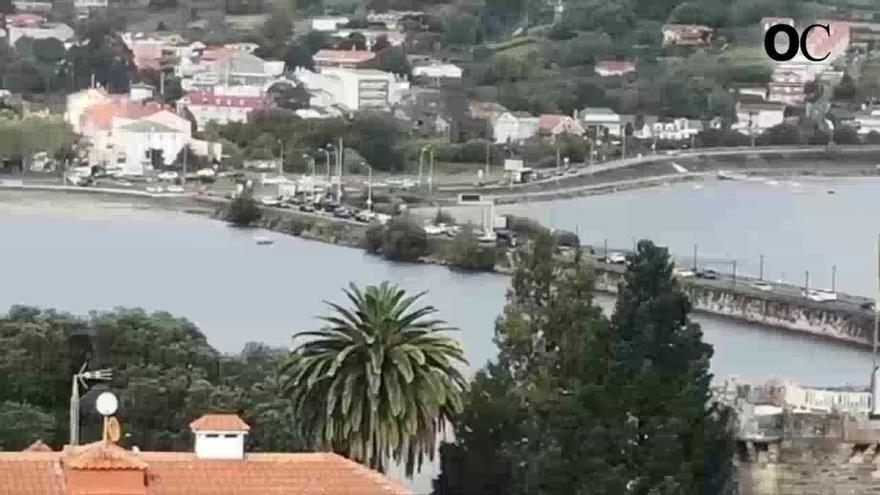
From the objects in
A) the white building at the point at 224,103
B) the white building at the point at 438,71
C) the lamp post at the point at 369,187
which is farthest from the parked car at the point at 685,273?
the white building at the point at 438,71

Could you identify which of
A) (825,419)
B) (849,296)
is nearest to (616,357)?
(825,419)

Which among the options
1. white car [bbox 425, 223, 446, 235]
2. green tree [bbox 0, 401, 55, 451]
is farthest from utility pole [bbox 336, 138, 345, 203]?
green tree [bbox 0, 401, 55, 451]

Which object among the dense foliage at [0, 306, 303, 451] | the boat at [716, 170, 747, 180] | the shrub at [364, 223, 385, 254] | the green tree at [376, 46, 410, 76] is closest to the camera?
the dense foliage at [0, 306, 303, 451]

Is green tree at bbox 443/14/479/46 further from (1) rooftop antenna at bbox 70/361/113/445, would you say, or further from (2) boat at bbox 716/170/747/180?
(1) rooftop antenna at bbox 70/361/113/445

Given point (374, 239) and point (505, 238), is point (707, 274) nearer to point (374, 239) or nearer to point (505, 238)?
point (505, 238)

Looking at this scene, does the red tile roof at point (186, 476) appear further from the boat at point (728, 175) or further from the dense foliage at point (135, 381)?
the boat at point (728, 175)

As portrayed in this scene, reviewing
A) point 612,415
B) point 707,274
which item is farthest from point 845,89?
point 612,415
